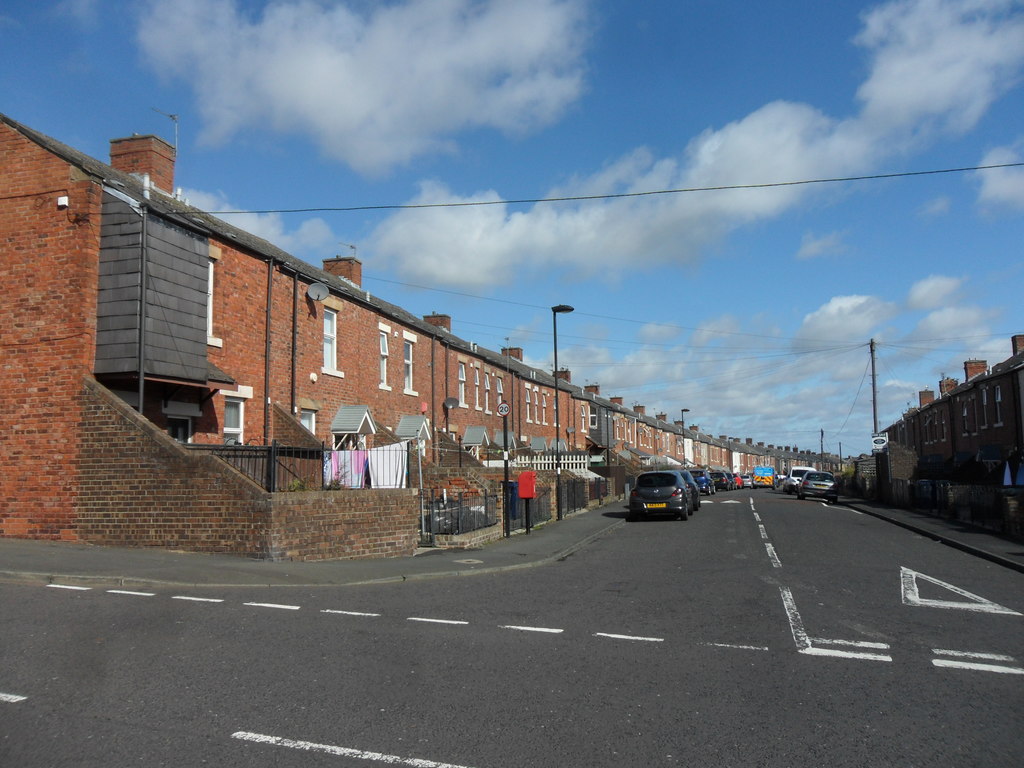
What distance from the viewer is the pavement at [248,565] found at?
1052cm

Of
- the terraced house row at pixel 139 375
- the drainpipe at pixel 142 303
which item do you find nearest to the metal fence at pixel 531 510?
the terraced house row at pixel 139 375

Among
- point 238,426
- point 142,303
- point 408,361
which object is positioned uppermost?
point 408,361

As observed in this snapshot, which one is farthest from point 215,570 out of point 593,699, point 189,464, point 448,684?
point 593,699

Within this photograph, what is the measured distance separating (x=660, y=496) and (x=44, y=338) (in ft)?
58.7

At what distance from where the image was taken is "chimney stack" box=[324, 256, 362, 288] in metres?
28.1

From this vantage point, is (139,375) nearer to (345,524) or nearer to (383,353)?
(345,524)

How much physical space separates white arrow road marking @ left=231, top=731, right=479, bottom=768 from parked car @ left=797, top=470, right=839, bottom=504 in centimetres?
3835

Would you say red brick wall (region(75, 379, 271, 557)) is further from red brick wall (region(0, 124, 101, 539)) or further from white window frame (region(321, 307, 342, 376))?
white window frame (region(321, 307, 342, 376))

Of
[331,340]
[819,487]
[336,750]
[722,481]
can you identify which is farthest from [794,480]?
[336,750]

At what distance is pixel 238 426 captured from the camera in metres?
17.4

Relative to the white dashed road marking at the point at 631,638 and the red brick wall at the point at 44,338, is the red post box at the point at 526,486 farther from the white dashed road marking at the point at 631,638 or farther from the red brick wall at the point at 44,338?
Result: the white dashed road marking at the point at 631,638

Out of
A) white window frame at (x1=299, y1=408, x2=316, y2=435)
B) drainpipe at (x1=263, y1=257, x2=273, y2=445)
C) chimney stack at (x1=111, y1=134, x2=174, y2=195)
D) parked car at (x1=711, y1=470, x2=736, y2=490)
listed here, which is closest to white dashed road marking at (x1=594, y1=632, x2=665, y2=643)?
drainpipe at (x1=263, y1=257, x2=273, y2=445)

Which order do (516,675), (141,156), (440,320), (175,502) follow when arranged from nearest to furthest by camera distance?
1. (516,675)
2. (175,502)
3. (141,156)
4. (440,320)

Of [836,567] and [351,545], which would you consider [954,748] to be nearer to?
[836,567]
